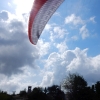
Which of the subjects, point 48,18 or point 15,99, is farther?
point 15,99

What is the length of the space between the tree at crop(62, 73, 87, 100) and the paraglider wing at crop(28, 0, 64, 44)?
3767cm

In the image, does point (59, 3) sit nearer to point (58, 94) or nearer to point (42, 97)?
point (42, 97)

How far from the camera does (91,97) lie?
47.6 metres

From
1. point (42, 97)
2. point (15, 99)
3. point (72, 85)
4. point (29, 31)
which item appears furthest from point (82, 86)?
point (29, 31)

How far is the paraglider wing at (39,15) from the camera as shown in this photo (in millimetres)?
8492

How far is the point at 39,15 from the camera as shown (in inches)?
355

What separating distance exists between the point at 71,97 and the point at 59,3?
39.4 metres

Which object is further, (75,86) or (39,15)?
(75,86)

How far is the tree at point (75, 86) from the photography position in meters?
45.9

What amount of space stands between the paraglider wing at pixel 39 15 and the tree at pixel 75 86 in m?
37.7

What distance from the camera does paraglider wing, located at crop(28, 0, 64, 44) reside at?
8492 millimetres

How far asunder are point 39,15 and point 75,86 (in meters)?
38.8

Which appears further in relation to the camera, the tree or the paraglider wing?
the tree

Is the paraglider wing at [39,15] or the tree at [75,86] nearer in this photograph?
the paraglider wing at [39,15]
